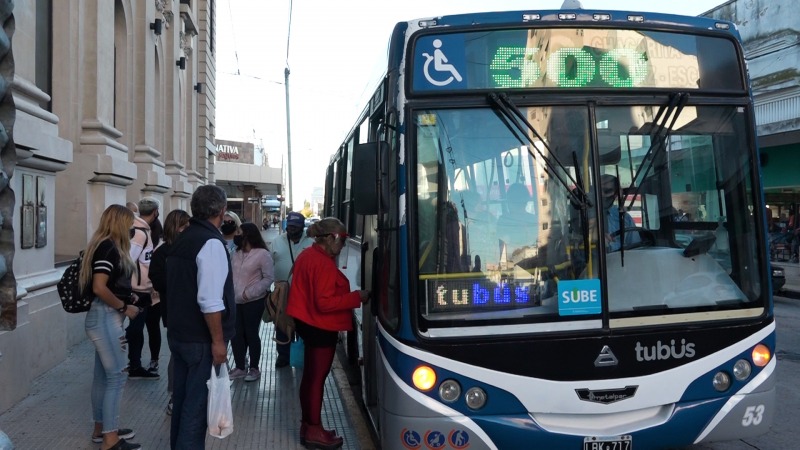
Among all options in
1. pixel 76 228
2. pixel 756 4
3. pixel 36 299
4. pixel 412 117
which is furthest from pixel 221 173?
Result: pixel 412 117

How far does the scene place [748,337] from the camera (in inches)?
174

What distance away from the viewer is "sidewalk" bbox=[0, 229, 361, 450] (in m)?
5.66

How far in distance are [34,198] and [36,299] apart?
109 cm

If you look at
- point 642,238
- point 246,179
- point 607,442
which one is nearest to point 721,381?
point 607,442

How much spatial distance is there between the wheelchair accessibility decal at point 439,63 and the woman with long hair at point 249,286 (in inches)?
142

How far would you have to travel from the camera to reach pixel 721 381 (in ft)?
14.3

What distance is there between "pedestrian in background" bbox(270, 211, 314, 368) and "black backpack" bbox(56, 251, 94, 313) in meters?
2.97

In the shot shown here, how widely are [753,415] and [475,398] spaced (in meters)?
1.77

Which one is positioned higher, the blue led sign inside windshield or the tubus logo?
the blue led sign inside windshield

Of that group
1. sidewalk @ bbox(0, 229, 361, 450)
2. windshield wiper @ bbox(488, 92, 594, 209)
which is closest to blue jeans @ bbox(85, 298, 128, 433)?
sidewalk @ bbox(0, 229, 361, 450)

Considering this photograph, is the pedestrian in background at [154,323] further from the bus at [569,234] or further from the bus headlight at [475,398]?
the bus headlight at [475,398]

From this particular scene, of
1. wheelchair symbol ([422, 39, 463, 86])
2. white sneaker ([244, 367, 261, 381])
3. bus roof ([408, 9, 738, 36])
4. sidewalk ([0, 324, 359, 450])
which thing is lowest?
sidewalk ([0, 324, 359, 450])

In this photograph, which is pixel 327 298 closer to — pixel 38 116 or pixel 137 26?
pixel 38 116

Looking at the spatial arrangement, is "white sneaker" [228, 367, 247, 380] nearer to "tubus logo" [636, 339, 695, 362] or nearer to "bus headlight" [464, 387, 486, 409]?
"bus headlight" [464, 387, 486, 409]
